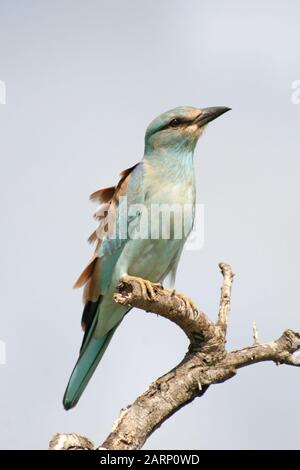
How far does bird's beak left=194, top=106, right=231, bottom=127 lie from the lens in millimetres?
7066

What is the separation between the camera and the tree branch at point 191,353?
516cm

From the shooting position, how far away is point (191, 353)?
18.3 ft

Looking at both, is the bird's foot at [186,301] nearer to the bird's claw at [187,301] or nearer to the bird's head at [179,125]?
the bird's claw at [187,301]

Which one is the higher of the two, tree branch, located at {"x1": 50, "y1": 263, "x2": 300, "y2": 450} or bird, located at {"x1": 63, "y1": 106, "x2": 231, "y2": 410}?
bird, located at {"x1": 63, "y1": 106, "x2": 231, "y2": 410}

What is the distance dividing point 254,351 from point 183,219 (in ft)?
4.66

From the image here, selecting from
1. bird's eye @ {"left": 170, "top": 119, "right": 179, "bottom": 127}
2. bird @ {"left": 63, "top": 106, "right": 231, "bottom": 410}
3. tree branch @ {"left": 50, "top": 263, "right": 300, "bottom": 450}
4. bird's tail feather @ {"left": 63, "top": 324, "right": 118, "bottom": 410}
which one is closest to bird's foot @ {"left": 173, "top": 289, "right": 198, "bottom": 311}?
tree branch @ {"left": 50, "top": 263, "right": 300, "bottom": 450}

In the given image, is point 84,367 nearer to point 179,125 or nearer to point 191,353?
point 191,353

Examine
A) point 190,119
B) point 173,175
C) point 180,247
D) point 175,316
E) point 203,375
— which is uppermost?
point 190,119

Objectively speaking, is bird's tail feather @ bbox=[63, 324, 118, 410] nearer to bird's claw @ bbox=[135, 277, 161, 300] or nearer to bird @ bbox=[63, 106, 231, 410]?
bird @ bbox=[63, 106, 231, 410]

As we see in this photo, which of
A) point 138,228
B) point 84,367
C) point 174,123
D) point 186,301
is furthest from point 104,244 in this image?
point 186,301

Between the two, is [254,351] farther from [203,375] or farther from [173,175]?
[173,175]

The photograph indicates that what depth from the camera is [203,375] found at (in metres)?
5.44
